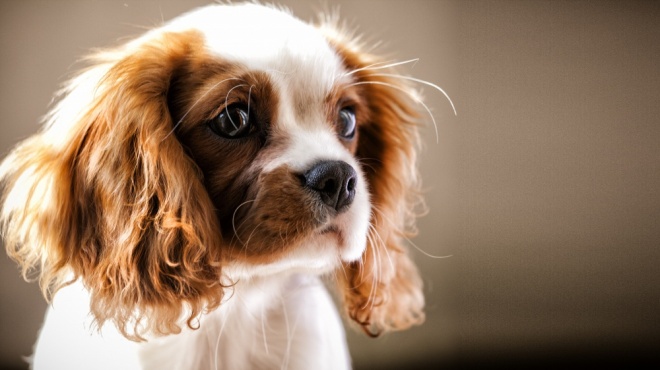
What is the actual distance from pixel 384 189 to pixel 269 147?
34 cm

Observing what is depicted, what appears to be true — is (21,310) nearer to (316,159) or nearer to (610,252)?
(316,159)

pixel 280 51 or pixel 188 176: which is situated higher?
pixel 280 51

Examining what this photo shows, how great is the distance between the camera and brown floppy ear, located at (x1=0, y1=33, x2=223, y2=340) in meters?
0.99

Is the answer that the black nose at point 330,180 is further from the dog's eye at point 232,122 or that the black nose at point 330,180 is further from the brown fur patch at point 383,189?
the brown fur patch at point 383,189

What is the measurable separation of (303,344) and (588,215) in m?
0.77

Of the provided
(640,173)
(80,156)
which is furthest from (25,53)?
(640,173)

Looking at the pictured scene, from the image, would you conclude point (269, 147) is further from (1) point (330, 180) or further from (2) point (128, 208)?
(2) point (128, 208)

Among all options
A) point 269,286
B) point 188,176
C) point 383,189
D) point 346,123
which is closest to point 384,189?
point 383,189

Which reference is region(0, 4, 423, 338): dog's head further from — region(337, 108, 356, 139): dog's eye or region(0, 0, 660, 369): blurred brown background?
region(0, 0, 660, 369): blurred brown background

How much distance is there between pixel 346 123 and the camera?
1.18 m

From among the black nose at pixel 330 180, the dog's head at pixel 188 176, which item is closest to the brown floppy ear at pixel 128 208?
the dog's head at pixel 188 176

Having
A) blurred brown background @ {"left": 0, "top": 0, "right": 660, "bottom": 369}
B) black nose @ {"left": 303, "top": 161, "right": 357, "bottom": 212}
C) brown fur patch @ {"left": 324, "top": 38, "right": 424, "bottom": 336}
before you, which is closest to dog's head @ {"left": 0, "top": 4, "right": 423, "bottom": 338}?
black nose @ {"left": 303, "top": 161, "right": 357, "bottom": 212}

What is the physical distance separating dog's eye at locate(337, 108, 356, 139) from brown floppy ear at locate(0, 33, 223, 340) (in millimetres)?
269

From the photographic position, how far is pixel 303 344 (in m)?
1.21
